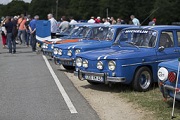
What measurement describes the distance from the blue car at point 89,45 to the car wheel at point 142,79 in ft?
8.37

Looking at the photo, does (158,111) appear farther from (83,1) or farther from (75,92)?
(83,1)

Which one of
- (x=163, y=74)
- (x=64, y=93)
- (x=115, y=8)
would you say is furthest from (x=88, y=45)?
(x=115, y=8)

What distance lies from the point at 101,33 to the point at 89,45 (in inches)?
46.6

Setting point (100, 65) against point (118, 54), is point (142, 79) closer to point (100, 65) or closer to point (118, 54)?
point (118, 54)

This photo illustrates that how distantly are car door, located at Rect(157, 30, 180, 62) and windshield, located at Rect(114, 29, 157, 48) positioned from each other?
0.20 metres

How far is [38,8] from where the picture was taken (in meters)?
127

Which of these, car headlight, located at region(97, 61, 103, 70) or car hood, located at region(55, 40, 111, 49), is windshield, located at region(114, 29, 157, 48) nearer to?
car headlight, located at region(97, 61, 103, 70)

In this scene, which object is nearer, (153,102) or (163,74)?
(163,74)

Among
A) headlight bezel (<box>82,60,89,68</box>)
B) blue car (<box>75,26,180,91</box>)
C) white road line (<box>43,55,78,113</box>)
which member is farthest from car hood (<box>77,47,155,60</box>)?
white road line (<box>43,55,78,113</box>)

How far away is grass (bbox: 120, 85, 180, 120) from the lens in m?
6.27

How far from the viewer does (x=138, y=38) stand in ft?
29.2

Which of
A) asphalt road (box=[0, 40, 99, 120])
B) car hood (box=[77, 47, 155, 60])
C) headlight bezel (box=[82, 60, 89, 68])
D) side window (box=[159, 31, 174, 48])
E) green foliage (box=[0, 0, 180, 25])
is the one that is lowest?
asphalt road (box=[0, 40, 99, 120])

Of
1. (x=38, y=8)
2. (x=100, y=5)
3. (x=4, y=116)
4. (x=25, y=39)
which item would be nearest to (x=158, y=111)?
(x=4, y=116)

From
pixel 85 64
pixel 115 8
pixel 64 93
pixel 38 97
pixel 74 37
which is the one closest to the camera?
pixel 38 97
